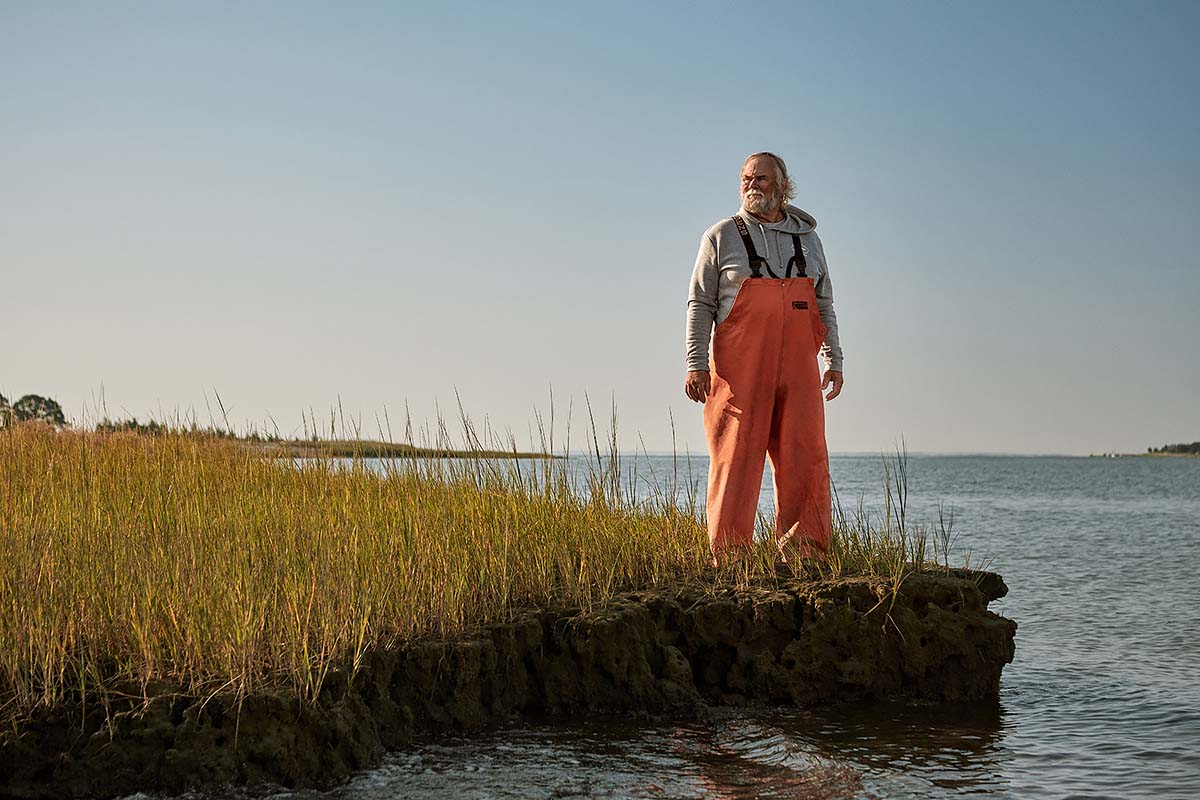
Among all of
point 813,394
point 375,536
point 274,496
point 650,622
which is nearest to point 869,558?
point 813,394

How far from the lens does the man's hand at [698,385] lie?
6.64m

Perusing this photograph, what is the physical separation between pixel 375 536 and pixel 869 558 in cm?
Answer: 306

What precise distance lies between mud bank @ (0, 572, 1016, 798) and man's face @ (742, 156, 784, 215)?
2.40 metres

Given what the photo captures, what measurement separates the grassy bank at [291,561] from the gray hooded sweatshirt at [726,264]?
1313 mm

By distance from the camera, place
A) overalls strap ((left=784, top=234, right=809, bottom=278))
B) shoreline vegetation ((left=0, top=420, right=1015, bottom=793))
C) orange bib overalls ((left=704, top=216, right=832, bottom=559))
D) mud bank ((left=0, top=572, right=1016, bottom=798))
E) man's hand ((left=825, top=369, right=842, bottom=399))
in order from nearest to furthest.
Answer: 1. mud bank ((left=0, top=572, right=1016, bottom=798))
2. shoreline vegetation ((left=0, top=420, right=1015, bottom=793))
3. orange bib overalls ((left=704, top=216, right=832, bottom=559))
4. overalls strap ((left=784, top=234, right=809, bottom=278))
5. man's hand ((left=825, top=369, right=842, bottom=399))

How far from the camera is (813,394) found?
21.8 ft

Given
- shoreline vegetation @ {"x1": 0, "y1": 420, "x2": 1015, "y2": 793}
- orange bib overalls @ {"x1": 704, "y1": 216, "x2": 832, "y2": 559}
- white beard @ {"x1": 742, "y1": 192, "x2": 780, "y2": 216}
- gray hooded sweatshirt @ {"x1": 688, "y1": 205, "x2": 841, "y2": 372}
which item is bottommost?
shoreline vegetation @ {"x1": 0, "y1": 420, "x2": 1015, "y2": 793}

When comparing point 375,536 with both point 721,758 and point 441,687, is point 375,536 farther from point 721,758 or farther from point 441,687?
point 721,758

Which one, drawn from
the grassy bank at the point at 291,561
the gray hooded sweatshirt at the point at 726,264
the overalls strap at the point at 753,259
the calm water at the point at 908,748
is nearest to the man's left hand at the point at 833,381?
the gray hooded sweatshirt at the point at 726,264

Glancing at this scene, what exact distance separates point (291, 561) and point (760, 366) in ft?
9.92

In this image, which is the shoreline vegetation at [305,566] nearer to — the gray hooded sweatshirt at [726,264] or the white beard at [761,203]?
the gray hooded sweatshirt at [726,264]

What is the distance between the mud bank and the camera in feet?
14.3

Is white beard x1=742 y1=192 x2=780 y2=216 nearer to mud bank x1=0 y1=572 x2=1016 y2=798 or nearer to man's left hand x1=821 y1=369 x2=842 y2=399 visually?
man's left hand x1=821 y1=369 x2=842 y2=399

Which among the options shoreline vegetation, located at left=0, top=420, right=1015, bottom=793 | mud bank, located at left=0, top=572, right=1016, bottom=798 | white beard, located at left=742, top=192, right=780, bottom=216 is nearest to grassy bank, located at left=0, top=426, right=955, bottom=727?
shoreline vegetation, located at left=0, top=420, right=1015, bottom=793
